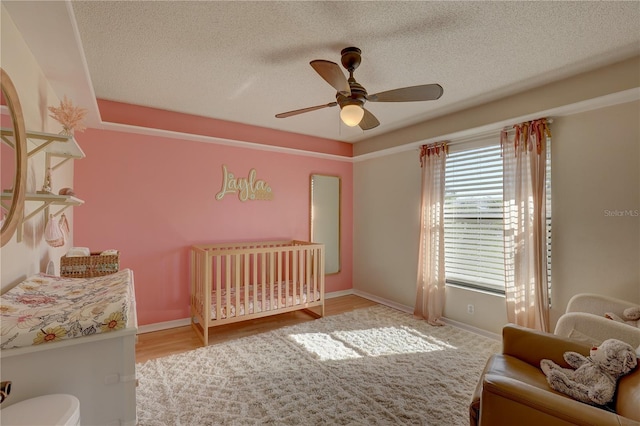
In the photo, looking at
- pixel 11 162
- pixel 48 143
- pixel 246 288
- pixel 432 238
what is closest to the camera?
pixel 11 162

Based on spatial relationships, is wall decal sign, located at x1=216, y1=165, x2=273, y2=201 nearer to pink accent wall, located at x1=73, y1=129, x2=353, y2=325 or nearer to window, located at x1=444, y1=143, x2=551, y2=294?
pink accent wall, located at x1=73, y1=129, x2=353, y2=325

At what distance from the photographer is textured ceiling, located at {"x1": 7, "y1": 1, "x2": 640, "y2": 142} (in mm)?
1655

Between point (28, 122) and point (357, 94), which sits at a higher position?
point (357, 94)

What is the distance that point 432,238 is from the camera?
11.3 ft

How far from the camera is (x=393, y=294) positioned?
403cm

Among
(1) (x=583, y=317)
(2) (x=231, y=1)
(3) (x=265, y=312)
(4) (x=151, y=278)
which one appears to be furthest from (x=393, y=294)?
(2) (x=231, y=1)

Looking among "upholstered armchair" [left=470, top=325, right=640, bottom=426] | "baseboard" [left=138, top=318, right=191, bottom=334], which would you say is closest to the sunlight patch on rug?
"upholstered armchair" [left=470, top=325, right=640, bottom=426]

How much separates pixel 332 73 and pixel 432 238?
7.78 ft

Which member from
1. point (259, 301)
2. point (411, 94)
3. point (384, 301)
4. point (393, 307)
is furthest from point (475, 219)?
point (259, 301)

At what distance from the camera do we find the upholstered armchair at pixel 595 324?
1726 millimetres

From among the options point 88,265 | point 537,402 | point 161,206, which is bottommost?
point 537,402

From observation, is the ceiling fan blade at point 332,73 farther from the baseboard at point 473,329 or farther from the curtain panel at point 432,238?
the baseboard at point 473,329

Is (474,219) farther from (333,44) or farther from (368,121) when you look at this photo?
(333,44)

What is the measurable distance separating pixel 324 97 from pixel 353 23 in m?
1.14
